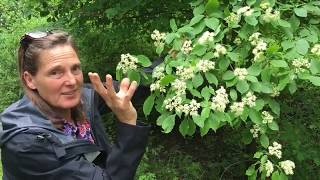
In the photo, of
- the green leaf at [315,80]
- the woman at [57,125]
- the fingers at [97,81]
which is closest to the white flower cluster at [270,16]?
the green leaf at [315,80]

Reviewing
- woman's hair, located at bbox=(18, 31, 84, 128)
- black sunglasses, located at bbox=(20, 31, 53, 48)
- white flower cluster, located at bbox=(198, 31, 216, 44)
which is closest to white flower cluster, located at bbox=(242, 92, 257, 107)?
white flower cluster, located at bbox=(198, 31, 216, 44)

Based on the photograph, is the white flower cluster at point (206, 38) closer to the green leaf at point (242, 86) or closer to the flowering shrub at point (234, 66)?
the flowering shrub at point (234, 66)

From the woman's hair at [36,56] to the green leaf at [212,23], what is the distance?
2.30ft

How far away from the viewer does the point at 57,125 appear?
86.5 inches

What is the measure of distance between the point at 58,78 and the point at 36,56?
5.4 inches

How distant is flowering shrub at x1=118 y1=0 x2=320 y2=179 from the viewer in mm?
2375

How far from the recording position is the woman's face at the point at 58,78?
216 centimetres

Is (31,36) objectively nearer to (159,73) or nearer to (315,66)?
(159,73)

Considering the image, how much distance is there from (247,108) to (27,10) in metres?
3.44

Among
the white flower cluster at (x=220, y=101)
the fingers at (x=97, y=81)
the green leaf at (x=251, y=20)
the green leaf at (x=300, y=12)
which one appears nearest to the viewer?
the fingers at (x=97, y=81)

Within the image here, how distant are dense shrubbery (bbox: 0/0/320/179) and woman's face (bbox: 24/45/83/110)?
1.53 ft

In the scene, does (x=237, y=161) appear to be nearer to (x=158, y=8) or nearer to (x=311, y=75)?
(x=158, y=8)

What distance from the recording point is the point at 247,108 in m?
2.43

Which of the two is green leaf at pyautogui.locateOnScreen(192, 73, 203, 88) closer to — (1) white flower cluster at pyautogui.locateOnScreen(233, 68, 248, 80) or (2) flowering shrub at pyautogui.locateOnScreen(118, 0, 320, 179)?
(2) flowering shrub at pyautogui.locateOnScreen(118, 0, 320, 179)
